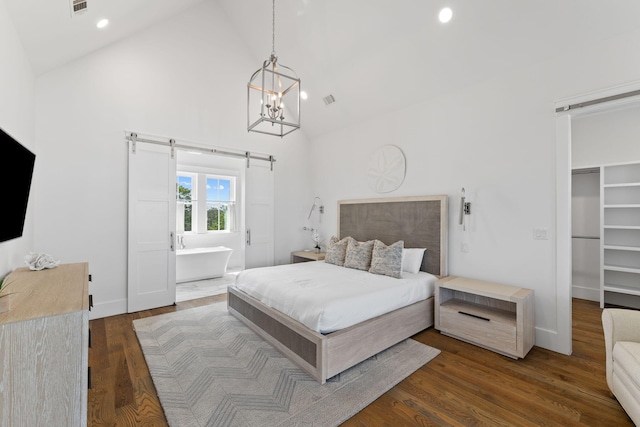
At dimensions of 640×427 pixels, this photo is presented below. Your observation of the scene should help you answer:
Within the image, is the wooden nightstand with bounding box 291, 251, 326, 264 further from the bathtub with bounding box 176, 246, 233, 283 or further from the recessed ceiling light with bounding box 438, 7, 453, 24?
the recessed ceiling light with bounding box 438, 7, 453, 24

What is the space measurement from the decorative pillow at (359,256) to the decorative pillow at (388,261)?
153mm

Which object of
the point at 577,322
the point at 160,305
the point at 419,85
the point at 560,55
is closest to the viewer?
the point at 560,55

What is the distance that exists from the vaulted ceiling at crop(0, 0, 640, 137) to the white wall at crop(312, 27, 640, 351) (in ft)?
0.58

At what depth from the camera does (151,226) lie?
13.3ft

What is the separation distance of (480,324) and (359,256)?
1565mm

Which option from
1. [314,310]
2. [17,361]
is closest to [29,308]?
[17,361]

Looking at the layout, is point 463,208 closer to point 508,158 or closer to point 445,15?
point 508,158

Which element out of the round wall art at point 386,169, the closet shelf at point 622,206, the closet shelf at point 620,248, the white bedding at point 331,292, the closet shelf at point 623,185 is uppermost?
the round wall art at point 386,169

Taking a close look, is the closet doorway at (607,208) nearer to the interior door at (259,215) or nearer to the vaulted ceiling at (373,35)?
the vaulted ceiling at (373,35)

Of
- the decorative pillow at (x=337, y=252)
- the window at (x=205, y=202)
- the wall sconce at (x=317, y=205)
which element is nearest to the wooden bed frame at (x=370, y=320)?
the decorative pillow at (x=337, y=252)

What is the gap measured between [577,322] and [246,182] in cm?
507

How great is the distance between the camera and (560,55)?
9.10ft

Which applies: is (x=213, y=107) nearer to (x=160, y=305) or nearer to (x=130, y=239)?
(x=130, y=239)

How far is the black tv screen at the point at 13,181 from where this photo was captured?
1782 mm
